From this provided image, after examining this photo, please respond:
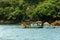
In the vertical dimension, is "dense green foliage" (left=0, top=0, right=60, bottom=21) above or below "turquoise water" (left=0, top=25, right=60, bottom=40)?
below

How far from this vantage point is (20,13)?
85.3 metres

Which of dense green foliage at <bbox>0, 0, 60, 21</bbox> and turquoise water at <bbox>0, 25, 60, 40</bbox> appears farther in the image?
dense green foliage at <bbox>0, 0, 60, 21</bbox>

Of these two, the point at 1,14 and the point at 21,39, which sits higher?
the point at 21,39

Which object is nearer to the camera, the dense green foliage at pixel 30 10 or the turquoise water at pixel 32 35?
the turquoise water at pixel 32 35

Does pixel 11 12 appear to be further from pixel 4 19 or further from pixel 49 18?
pixel 49 18

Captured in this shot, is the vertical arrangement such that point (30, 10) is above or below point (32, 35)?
below

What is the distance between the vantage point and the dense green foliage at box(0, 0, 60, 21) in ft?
250

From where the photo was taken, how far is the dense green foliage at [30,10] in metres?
76.1

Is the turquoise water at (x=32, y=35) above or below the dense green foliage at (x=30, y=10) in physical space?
above

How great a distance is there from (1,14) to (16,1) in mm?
6103

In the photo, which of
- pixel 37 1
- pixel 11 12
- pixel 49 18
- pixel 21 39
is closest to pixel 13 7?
pixel 11 12

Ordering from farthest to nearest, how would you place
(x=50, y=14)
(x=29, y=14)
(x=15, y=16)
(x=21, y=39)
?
(x=15, y=16)
(x=29, y=14)
(x=50, y=14)
(x=21, y=39)

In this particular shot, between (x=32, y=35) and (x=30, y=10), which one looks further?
(x=30, y=10)

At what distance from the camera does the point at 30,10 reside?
81625mm
